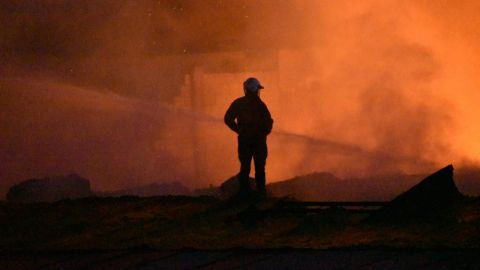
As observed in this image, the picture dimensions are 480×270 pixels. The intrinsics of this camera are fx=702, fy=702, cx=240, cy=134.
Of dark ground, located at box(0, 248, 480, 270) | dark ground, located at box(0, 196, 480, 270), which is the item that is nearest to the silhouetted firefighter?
dark ground, located at box(0, 196, 480, 270)

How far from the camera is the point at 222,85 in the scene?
14.8 meters

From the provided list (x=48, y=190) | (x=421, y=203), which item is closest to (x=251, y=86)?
(x=421, y=203)

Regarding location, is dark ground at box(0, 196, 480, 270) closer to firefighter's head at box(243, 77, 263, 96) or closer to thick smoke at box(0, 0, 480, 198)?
firefighter's head at box(243, 77, 263, 96)

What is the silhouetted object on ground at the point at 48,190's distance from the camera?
37.1 ft

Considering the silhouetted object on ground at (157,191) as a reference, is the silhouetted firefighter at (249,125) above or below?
above

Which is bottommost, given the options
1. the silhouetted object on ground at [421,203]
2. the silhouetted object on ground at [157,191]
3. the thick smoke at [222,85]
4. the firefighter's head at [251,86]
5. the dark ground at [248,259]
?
the dark ground at [248,259]

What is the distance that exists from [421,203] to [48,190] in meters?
7.21

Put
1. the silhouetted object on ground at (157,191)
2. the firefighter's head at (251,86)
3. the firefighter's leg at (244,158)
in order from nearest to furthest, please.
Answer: the firefighter's head at (251,86) → the firefighter's leg at (244,158) → the silhouetted object on ground at (157,191)

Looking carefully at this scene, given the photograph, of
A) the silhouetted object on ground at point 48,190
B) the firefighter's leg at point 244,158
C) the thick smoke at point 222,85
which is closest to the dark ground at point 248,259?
the firefighter's leg at point 244,158

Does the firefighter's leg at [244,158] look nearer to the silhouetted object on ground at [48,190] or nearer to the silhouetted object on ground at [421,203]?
the silhouetted object on ground at [421,203]

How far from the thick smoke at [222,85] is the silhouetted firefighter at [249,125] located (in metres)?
5.10

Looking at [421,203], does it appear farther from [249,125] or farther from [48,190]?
[48,190]

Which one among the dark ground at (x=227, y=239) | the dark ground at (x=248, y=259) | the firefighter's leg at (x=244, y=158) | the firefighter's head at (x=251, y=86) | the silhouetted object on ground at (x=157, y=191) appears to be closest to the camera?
the dark ground at (x=248, y=259)

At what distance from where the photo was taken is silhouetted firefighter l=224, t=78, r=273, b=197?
777 cm
